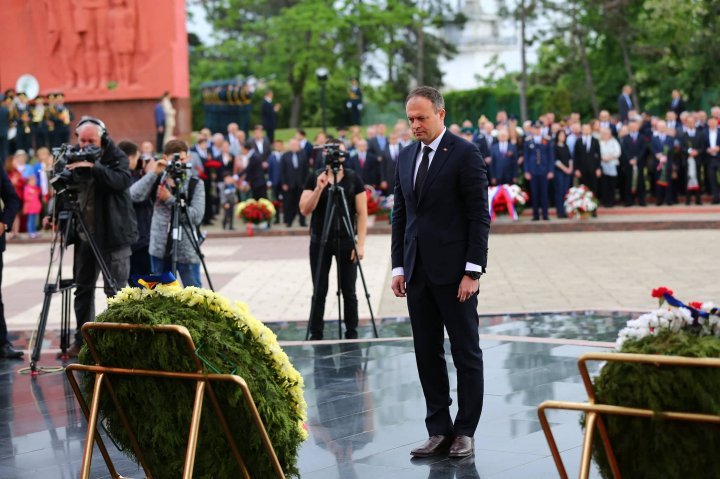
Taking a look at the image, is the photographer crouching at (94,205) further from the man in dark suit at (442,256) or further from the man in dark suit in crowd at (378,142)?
the man in dark suit in crowd at (378,142)

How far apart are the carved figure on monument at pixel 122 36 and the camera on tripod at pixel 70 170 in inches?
924

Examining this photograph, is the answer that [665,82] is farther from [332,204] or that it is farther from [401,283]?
[401,283]

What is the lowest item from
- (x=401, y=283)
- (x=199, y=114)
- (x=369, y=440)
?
(x=369, y=440)

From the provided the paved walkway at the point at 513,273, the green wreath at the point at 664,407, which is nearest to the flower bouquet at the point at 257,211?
the paved walkway at the point at 513,273

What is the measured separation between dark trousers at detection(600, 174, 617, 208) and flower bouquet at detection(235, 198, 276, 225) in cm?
774

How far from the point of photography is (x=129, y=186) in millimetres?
10477

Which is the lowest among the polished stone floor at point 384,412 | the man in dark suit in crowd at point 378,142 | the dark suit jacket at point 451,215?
the polished stone floor at point 384,412

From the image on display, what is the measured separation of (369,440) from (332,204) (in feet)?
13.4

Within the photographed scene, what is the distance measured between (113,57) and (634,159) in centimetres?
1523

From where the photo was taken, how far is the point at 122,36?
3284 cm

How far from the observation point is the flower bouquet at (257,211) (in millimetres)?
24469

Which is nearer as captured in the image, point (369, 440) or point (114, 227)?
point (369, 440)

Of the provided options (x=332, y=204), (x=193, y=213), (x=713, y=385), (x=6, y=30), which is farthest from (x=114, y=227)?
(x=6, y=30)

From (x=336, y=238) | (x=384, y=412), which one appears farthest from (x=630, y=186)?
(x=384, y=412)
